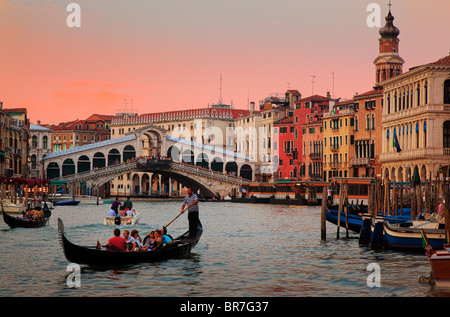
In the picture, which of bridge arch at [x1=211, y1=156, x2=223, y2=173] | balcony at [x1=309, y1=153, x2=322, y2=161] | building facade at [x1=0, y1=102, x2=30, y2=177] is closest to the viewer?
building facade at [x1=0, y1=102, x2=30, y2=177]

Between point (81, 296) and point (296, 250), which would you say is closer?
point (81, 296)

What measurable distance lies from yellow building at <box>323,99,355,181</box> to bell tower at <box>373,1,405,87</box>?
345 centimetres

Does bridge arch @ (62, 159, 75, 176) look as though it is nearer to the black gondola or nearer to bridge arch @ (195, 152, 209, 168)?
bridge arch @ (195, 152, 209, 168)

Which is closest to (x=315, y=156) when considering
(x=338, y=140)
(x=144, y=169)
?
(x=338, y=140)

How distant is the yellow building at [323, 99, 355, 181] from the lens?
198ft

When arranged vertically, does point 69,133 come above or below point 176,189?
above

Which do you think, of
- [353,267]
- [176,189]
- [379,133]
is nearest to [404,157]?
[379,133]

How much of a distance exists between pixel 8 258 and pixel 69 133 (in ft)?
273

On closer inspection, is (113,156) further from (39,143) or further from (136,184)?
(39,143)

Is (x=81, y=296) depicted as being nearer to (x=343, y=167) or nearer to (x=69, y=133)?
(x=343, y=167)

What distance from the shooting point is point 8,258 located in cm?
1873

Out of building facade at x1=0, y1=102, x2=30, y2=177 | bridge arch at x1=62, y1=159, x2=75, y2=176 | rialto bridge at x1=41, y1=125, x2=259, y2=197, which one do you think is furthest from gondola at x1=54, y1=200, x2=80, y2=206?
bridge arch at x1=62, y1=159, x2=75, y2=176

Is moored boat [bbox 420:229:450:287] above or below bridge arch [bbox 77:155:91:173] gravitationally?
below
